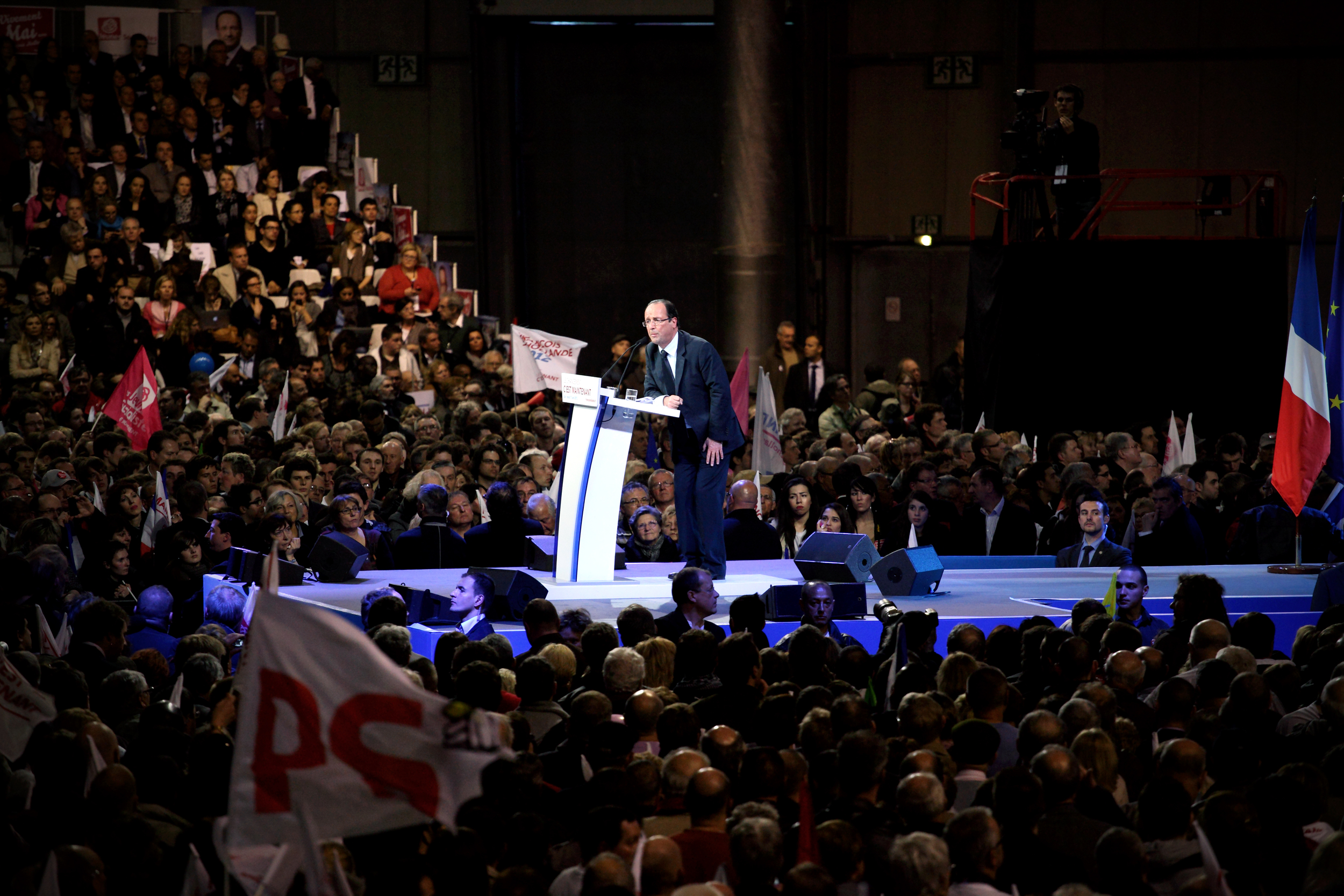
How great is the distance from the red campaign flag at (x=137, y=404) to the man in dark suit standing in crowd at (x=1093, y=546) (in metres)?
7.33

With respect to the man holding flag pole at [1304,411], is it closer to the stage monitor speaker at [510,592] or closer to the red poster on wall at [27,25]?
the stage monitor speaker at [510,592]

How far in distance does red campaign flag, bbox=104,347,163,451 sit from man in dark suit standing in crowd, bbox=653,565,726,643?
21.6 ft

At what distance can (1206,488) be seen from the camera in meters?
12.2

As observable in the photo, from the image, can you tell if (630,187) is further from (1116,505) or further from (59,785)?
(59,785)

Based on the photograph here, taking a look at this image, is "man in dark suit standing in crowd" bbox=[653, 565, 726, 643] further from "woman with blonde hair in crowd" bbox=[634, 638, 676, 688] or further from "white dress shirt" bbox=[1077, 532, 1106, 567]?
"white dress shirt" bbox=[1077, 532, 1106, 567]

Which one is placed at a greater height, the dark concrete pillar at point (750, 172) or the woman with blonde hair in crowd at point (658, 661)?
the dark concrete pillar at point (750, 172)

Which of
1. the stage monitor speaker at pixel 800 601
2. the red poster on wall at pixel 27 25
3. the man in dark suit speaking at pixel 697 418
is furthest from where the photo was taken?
the red poster on wall at pixel 27 25

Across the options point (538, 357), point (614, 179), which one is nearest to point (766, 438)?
point (538, 357)

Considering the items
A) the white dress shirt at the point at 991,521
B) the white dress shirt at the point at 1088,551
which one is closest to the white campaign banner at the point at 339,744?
the white dress shirt at the point at 1088,551

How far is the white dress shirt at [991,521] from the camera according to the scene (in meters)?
11.9

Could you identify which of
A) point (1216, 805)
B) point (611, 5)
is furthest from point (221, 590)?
point (611, 5)

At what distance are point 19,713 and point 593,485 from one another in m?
4.31

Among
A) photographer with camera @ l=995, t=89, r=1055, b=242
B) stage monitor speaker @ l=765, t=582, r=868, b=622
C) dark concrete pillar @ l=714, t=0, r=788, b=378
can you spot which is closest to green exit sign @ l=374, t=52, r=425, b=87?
dark concrete pillar @ l=714, t=0, r=788, b=378

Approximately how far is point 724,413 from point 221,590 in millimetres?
2991
